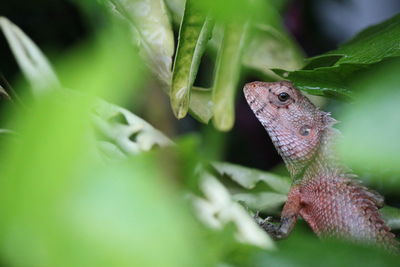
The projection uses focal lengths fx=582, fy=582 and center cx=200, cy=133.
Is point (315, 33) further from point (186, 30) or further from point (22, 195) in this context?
point (22, 195)

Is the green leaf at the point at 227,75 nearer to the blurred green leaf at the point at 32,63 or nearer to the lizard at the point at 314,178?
the blurred green leaf at the point at 32,63

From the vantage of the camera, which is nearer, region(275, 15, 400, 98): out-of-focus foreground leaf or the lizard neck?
region(275, 15, 400, 98): out-of-focus foreground leaf

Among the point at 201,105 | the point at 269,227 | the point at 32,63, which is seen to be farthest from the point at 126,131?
the point at 269,227

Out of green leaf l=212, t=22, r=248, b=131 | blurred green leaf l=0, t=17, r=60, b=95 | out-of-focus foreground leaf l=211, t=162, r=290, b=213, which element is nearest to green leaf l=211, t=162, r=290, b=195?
out-of-focus foreground leaf l=211, t=162, r=290, b=213

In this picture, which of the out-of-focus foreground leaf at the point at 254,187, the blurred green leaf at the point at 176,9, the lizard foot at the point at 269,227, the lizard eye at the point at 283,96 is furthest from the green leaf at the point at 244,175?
the blurred green leaf at the point at 176,9

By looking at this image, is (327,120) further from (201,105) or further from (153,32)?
(153,32)

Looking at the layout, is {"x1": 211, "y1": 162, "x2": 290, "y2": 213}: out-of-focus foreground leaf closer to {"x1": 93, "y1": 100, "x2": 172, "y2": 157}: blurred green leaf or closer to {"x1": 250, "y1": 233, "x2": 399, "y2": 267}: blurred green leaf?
{"x1": 93, "y1": 100, "x2": 172, "y2": 157}: blurred green leaf
